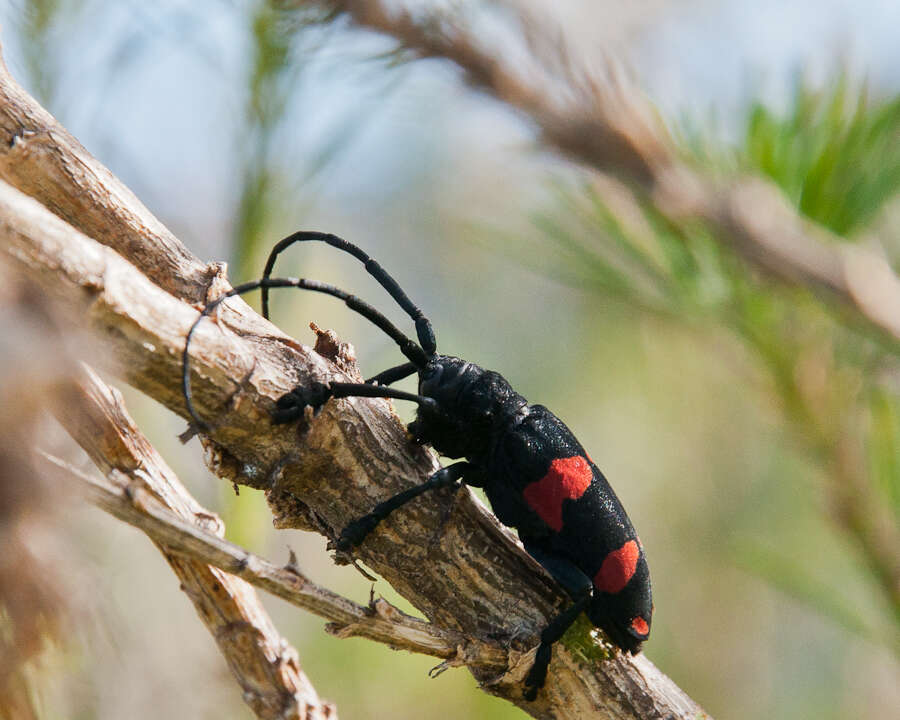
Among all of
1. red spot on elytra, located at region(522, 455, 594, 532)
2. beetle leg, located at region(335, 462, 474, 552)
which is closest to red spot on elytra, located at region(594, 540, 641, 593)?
red spot on elytra, located at region(522, 455, 594, 532)

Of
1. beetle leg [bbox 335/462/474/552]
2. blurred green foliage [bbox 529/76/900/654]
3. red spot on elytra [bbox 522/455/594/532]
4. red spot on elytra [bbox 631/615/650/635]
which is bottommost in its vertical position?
beetle leg [bbox 335/462/474/552]

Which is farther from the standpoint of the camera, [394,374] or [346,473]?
[394,374]

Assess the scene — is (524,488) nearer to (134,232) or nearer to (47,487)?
(134,232)

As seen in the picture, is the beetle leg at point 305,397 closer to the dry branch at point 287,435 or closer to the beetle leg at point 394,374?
the dry branch at point 287,435

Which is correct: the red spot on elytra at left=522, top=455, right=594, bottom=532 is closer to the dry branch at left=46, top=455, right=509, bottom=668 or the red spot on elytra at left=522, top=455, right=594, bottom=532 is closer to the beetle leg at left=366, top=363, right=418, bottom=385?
the beetle leg at left=366, top=363, right=418, bottom=385

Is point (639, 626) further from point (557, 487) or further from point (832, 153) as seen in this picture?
point (832, 153)

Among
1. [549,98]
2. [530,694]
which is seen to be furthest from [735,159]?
[530,694]

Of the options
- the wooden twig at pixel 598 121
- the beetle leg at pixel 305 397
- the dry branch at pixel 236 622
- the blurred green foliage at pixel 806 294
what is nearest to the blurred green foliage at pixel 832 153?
the blurred green foliage at pixel 806 294

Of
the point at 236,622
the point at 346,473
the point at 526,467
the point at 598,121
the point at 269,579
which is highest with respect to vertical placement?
the point at 598,121

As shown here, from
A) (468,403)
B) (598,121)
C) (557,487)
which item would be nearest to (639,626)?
(557,487)
